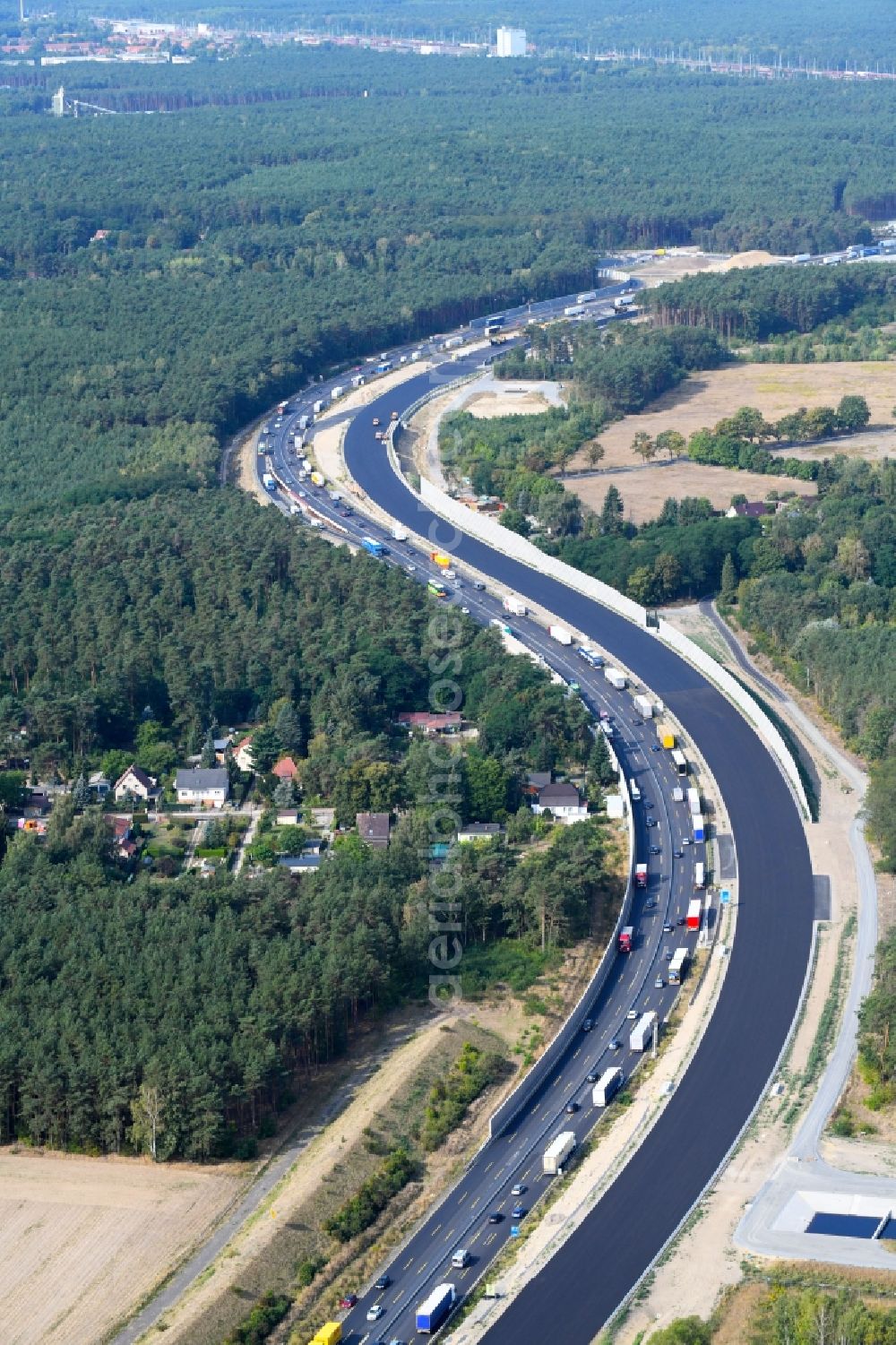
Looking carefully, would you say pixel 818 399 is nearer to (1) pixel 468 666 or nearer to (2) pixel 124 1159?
(1) pixel 468 666

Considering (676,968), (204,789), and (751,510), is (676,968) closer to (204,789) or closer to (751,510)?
(204,789)

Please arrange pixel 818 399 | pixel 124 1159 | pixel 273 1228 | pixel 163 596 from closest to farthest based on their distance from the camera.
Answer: pixel 273 1228, pixel 124 1159, pixel 163 596, pixel 818 399

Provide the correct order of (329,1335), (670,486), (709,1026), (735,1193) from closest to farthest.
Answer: (329,1335) → (735,1193) → (709,1026) → (670,486)

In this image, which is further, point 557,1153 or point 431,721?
point 431,721

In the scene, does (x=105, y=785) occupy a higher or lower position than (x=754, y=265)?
lower

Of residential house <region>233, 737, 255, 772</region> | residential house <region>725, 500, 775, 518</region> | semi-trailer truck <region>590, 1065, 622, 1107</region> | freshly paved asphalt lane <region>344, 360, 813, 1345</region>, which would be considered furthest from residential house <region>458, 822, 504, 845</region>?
residential house <region>725, 500, 775, 518</region>

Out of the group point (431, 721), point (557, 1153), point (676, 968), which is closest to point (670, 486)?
point (431, 721)

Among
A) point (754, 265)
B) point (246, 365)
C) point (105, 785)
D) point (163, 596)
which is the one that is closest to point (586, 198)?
point (754, 265)
